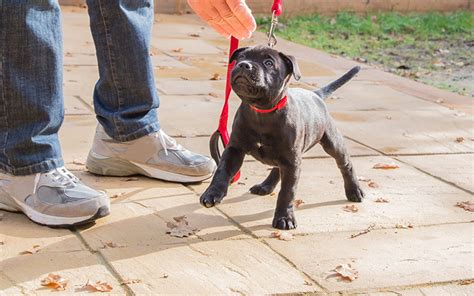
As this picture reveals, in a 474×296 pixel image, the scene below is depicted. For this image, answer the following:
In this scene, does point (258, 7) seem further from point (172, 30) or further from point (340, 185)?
point (340, 185)

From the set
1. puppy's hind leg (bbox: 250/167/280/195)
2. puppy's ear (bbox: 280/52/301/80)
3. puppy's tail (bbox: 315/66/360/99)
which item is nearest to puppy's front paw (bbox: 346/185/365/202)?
puppy's hind leg (bbox: 250/167/280/195)

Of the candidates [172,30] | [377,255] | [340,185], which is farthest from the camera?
[172,30]

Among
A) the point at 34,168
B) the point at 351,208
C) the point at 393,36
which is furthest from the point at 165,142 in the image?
the point at 393,36

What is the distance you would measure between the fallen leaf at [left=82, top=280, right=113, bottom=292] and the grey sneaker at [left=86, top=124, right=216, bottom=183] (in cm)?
123

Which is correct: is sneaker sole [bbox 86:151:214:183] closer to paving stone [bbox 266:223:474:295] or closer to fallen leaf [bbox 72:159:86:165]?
fallen leaf [bbox 72:159:86:165]

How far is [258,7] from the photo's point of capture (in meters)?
10.3

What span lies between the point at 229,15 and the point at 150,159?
3.09 feet

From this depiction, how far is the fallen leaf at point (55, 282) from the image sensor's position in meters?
2.90

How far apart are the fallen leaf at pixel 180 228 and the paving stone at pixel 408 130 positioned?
169cm

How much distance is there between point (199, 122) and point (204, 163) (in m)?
1.21

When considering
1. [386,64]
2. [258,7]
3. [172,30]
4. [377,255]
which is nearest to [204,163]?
[377,255]

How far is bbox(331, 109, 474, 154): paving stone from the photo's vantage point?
5077 millimetres

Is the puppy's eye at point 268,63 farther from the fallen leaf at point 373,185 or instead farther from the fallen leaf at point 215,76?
the fallen leaf at point 215,76

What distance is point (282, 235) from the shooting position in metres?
3.50
